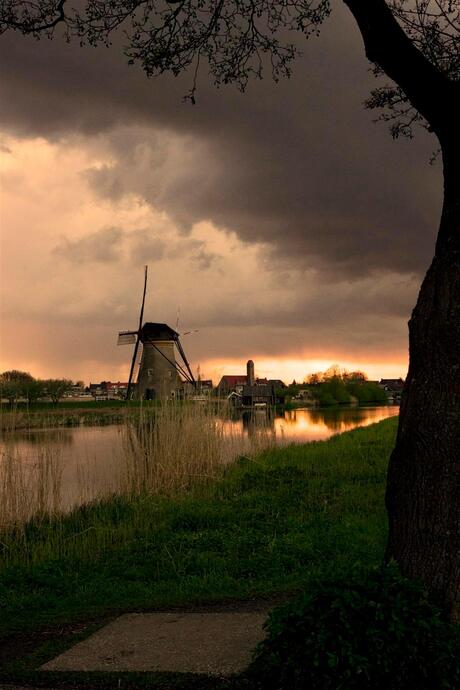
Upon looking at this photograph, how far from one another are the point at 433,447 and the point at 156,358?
49314 millimetres

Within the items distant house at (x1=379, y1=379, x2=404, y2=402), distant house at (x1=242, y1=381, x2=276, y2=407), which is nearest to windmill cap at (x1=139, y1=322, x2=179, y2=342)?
distant house at (x1=242, y1=381, x2=276, y2=407)

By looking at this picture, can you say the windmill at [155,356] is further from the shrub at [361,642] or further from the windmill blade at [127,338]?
the shrub at [361,642]

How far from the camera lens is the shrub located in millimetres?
3641

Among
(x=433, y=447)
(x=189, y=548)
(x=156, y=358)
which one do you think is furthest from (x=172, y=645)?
(x=156, y=358)

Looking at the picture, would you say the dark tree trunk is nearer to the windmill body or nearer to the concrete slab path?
the concrete slab path

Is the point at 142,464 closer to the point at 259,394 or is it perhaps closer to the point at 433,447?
the point at 433,447

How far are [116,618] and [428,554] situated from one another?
2.67m

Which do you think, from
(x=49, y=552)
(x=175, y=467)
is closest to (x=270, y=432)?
(x=175, y=467)

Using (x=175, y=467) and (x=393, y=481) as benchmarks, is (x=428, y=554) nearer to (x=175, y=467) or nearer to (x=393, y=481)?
(x=393, y=481)

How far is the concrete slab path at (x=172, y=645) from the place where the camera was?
4.34m

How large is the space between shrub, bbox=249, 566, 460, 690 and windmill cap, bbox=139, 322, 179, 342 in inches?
1980

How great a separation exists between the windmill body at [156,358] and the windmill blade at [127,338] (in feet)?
4.68

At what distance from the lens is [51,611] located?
6.43 m

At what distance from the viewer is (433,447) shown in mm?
4359
